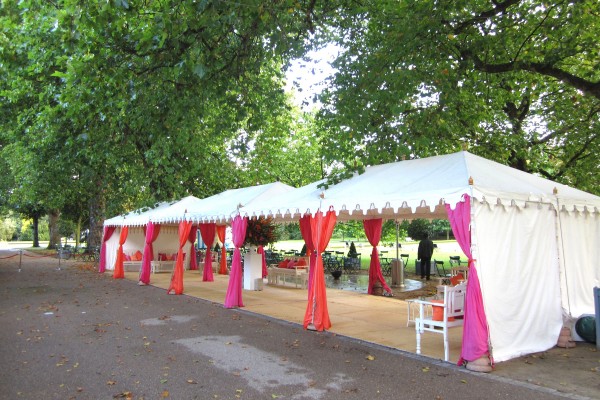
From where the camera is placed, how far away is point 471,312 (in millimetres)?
5621

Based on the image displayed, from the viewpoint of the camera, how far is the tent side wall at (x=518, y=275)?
5.93 meters

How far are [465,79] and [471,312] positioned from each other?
8.02m

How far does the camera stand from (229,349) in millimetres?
6637

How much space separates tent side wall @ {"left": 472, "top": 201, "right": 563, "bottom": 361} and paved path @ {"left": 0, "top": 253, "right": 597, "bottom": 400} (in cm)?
107

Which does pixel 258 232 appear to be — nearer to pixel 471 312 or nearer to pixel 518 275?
pixel 518 275

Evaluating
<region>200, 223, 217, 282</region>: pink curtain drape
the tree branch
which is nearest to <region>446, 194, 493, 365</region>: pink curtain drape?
the tree branch

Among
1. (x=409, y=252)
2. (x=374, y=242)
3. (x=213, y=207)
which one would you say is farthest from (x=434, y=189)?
(x=409, y=252)

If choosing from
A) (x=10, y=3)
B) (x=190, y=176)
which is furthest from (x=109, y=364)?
(x=190, y=176)

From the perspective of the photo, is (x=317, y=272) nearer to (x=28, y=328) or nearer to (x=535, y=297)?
(x=535, y=297)

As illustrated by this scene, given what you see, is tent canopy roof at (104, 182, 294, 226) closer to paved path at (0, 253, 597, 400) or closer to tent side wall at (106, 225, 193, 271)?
paved path at (0, 253, 597, 400)

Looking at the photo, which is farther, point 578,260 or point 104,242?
point 104,242

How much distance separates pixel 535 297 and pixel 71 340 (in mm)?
7339

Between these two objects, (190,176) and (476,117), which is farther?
(190,176)

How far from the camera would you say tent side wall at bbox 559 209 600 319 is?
7.09 metres
